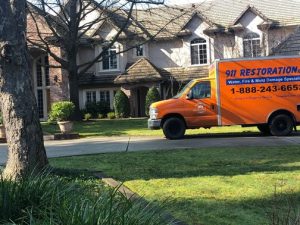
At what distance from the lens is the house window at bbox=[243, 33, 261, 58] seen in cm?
3638

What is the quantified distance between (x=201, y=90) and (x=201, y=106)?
2.03ft

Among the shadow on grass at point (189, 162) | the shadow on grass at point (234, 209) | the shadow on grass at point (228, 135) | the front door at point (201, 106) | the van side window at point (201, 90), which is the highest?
the van side window at point (201, 90)

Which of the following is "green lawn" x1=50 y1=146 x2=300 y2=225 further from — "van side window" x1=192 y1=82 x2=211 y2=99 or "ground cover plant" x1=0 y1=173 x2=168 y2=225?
"van side window" x1=192 y1=82 x2=211 y2=99

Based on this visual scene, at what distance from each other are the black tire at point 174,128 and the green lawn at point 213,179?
4521 mm

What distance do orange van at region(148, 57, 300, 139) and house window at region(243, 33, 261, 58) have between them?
1870 cm

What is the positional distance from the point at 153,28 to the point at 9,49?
1231 inches

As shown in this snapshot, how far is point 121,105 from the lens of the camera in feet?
115

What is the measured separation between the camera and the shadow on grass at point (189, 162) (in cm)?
950

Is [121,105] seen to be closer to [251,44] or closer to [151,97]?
[151,97]

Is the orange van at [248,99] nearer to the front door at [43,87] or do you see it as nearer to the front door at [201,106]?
the front door at [201,106]

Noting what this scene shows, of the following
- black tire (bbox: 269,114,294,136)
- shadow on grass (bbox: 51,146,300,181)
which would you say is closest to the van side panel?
black tire (bbox: 269,114,294,136)

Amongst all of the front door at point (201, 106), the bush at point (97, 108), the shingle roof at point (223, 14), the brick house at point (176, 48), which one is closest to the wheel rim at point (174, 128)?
the front door at point (201, 106)

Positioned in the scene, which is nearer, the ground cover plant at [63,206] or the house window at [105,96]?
the ground cover plant at [63,206]

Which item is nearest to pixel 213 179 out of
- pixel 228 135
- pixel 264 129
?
pixel 228 135
